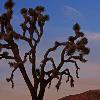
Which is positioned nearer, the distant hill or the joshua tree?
the joshua tree

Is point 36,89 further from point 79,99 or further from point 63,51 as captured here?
point 79,99

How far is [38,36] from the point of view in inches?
934

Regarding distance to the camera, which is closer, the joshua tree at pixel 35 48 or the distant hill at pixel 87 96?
the joshua tree at pixel 35 48

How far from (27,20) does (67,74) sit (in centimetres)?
371

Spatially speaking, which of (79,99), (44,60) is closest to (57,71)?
(44,60)

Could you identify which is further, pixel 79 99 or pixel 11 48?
pixel 79 99

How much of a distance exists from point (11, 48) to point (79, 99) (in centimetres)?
2951

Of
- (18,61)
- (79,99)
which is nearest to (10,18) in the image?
(18,61)

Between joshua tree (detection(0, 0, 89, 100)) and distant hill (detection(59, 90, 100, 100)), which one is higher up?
joshua tree (detection(0, 0, 89, 100))

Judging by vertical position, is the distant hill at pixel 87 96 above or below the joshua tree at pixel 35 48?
below

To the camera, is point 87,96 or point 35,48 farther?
point 87,96

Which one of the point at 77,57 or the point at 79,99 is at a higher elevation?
the point at 77,57

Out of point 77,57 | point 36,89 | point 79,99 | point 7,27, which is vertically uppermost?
point 7,27

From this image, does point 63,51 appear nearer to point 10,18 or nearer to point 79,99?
point 10,18
